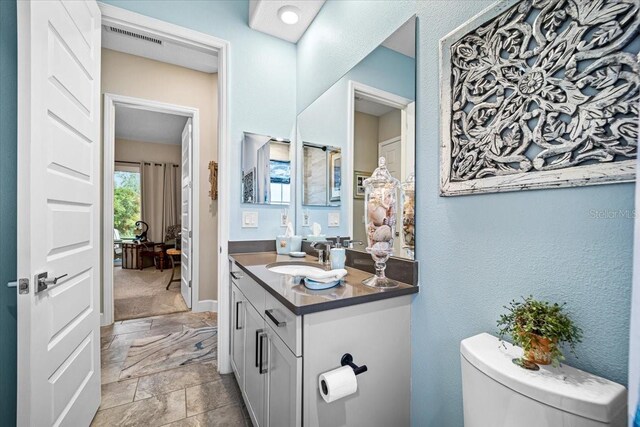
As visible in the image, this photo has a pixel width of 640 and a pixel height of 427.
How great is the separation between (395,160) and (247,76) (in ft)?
4.86

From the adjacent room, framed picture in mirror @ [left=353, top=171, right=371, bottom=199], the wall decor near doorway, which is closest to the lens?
framed picture in mirror @ [left=353, top=171, right=371, bottom=199]

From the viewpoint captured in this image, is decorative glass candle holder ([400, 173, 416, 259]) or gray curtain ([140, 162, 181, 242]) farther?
gray curtain ([140, 162, 181, 242])

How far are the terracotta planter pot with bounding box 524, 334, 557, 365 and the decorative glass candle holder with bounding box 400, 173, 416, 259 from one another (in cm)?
53

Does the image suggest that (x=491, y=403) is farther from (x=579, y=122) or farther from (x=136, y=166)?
(x=136, y=166)

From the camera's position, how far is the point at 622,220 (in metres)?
0.63

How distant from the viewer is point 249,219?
212 cm

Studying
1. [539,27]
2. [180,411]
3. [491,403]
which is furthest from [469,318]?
[180,411]

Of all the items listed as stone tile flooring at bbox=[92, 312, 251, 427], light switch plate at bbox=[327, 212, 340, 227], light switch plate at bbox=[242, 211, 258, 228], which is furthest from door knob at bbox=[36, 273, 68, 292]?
light switch plate at bbox=[327, 212, 340, 227]

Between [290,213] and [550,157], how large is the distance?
5.91 ft

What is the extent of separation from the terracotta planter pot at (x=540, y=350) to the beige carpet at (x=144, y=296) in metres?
3.55

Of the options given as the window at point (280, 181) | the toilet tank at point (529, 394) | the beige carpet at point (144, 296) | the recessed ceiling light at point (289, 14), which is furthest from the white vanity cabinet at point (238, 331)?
the recessed ceiling light at point (289, 14)

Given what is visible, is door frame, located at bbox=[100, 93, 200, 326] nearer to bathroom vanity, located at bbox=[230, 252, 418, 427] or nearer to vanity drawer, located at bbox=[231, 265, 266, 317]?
vanity drawer, located at bbox=[231, 265, 266, 317]

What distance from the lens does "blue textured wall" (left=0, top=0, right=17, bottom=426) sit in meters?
1.16

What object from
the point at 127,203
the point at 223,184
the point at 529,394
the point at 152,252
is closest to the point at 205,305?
the point at 223,184
